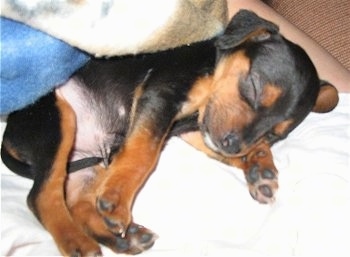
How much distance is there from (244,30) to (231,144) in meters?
0.38

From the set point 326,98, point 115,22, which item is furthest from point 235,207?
point 115,22

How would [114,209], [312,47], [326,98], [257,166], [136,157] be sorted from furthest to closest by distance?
[312,47] < [326,98] < [257,166] < [136,157] < [114,209]

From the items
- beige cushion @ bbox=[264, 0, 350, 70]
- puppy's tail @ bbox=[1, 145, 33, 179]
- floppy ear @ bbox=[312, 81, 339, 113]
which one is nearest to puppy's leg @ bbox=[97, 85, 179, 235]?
puppy's tail @ bbox=[1, 145, 33, 179]

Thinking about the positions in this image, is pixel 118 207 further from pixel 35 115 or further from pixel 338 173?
pixel 338 173

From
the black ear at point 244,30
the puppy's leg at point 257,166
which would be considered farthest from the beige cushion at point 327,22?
the puppy's leg at point 257,166

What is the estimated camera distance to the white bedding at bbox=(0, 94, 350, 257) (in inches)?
68.5

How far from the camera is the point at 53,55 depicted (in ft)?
5.72

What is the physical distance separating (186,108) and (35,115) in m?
0.49

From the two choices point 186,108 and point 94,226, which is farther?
point 186,108

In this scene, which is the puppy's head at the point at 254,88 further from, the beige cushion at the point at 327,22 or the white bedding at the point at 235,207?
the beige cushion at the point at 327,22

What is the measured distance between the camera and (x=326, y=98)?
2068 millimetres

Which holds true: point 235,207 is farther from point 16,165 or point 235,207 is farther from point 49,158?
point 16,165

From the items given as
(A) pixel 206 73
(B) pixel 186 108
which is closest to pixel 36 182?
(B) pixel 186 108

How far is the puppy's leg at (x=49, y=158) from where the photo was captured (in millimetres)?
1708
